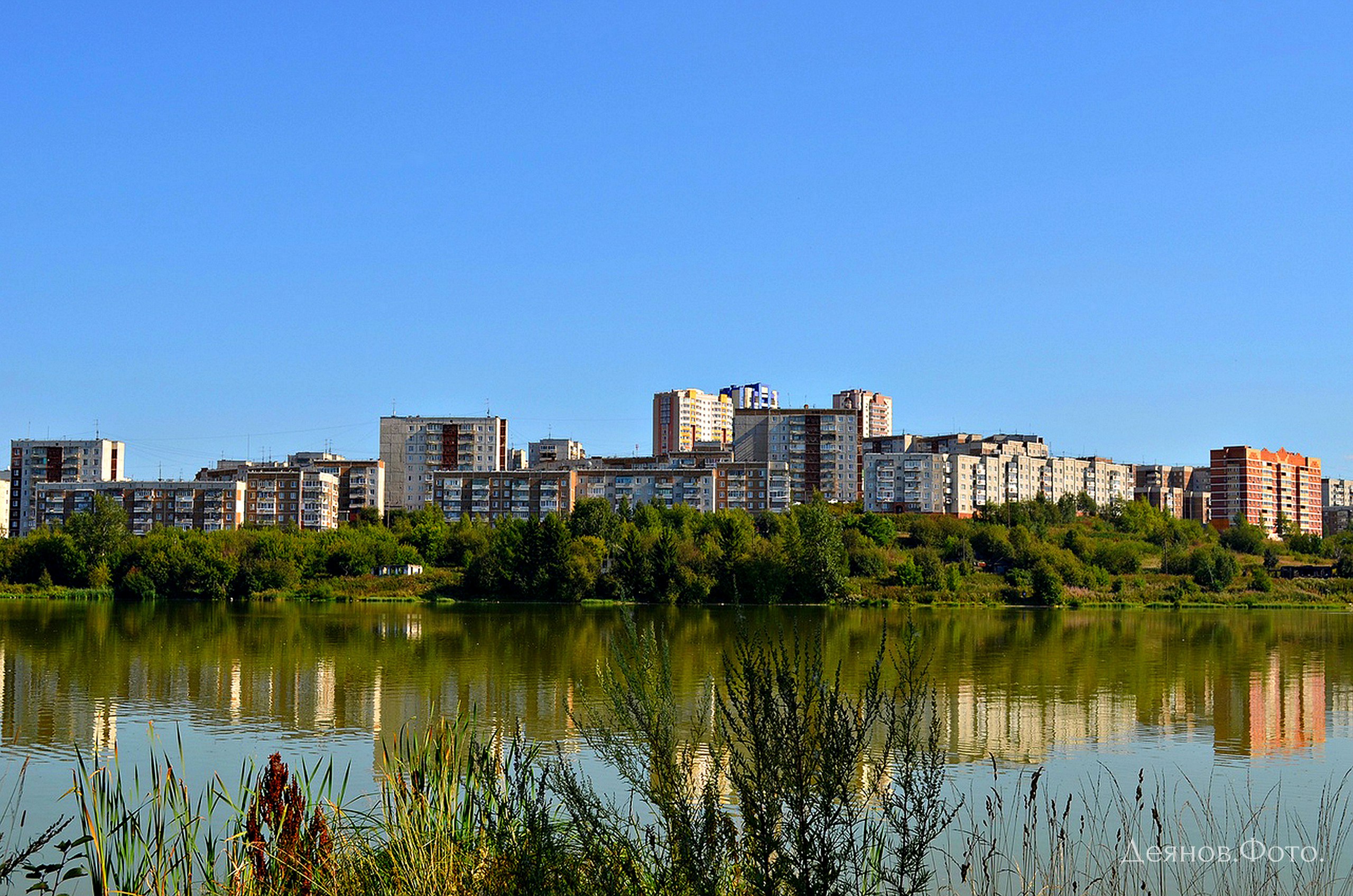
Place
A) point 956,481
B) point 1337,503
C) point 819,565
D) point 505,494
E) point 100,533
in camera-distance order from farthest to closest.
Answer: point 1337,503 → point 956,481 → point 505,494 → point 100,533 → point 819,565

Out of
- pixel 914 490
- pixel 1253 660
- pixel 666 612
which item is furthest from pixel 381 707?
pixel 914 490

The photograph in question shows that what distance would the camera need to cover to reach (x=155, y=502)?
9700cm

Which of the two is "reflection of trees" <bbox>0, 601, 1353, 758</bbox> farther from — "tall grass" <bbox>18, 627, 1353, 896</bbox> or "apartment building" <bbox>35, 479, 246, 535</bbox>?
"apartment building" <bbox>35, 479, 246, 535</bbox>

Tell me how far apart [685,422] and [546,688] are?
119 m

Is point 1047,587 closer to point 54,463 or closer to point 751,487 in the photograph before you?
point 751,487

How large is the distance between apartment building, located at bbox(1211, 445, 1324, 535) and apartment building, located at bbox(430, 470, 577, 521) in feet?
205

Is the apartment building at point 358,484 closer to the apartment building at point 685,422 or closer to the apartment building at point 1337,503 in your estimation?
A: the apartment building at point 685,422

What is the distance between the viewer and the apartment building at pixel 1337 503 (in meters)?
144

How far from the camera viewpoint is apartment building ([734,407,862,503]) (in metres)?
108

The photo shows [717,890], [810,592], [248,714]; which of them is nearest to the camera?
[717,890]

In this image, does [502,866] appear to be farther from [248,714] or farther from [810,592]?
[810,592]

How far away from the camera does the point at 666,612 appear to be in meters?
58.7

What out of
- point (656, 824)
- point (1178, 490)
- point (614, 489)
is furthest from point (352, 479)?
point (656, 824)

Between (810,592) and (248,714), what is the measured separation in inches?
1866
